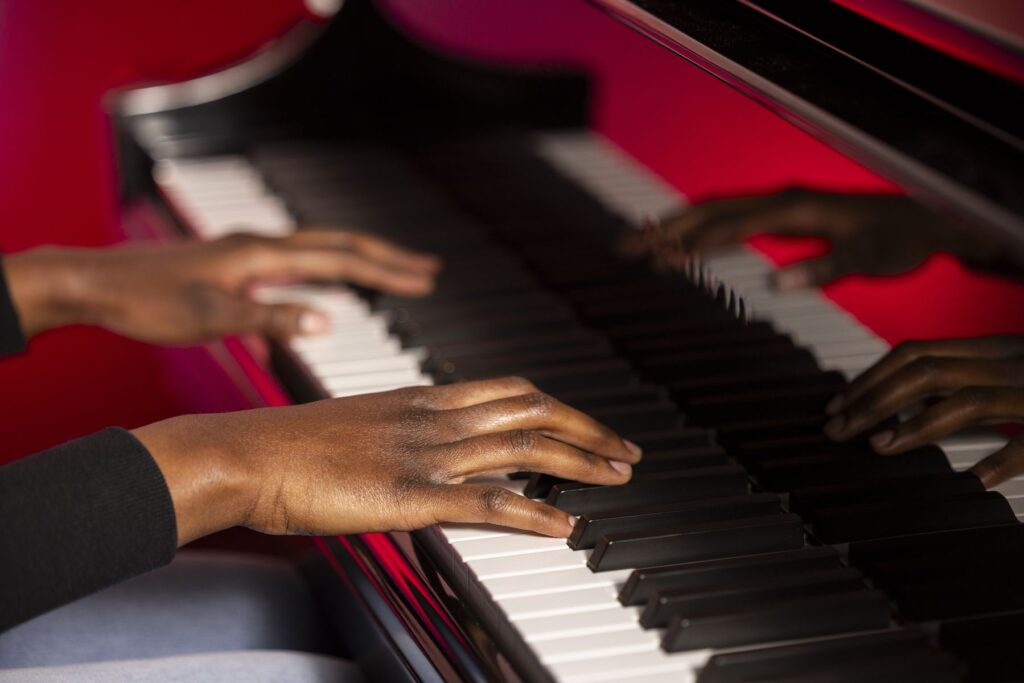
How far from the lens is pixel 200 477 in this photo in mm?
1081

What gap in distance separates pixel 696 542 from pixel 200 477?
0.42m

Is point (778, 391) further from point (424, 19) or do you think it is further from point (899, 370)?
point (424, 19)

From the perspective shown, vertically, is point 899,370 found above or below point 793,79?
below

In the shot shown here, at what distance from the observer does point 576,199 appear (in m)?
1.87

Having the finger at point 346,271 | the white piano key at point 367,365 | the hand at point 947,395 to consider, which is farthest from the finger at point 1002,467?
the finger at point 346,271

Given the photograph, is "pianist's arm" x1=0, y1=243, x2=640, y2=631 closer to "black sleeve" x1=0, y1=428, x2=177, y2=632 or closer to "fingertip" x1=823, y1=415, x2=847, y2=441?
"black sleeve" x1=0, y1=428, x2=177, y2=632

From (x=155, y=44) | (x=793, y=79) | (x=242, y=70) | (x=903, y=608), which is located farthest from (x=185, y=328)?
(x=155, y=44)

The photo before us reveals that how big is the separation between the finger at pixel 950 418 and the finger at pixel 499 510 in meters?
0.32

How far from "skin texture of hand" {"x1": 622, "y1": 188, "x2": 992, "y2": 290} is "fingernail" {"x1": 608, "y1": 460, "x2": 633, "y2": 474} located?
0.38 m

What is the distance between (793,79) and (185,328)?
951 mm

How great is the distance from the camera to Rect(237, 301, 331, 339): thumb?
1547 mm

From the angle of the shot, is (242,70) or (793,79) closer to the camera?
(793,79)

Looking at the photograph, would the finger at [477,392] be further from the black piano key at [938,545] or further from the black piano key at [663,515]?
the black piano key at [938,545]

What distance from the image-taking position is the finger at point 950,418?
3.76 feet
